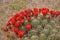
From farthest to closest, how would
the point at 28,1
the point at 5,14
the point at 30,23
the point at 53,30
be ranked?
the point at 28,1
the point at 5,14
the point at 30,23
the point at 53,30

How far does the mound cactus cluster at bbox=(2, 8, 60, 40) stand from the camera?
373 cm

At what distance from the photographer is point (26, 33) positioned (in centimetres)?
392

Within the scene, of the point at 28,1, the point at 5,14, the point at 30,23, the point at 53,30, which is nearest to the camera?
the point at 53,30

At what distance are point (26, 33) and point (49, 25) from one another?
448 millimetres

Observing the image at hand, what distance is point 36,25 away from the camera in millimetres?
3912

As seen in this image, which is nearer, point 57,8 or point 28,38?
point 28,38

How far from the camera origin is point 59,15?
4.16 metres

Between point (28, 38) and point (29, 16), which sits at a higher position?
point (29, 16)

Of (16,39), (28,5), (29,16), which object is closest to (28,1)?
(28,5)

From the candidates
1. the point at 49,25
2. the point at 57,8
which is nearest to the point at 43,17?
the point at 49,25

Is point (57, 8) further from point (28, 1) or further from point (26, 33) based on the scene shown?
point (26, 33)

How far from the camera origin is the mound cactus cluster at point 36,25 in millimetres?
3727

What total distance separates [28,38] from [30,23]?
0.34 m

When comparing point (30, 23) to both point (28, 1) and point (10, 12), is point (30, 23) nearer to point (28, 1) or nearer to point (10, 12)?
point (10, 12)
